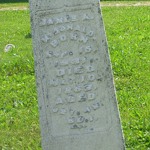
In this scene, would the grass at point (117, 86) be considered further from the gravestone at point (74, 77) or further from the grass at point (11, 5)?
the grass at point (11, 5)

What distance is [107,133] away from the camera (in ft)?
11.8

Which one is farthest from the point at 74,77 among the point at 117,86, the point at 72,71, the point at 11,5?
the point at 11,5

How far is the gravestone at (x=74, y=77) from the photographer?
3.50 metres

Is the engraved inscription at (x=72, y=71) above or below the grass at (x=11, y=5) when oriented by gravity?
below

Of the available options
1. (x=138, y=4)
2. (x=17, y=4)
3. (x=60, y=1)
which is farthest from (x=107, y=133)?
(x=17, y=4)

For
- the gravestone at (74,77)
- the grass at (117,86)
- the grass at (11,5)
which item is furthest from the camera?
the grass at (11,5)

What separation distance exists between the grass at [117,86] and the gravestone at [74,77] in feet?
3.98

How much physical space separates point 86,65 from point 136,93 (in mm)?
2759

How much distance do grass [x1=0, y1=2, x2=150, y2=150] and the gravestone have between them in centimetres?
121

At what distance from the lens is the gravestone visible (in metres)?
3.50

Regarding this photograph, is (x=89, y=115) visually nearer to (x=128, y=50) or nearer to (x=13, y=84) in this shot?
(x=13, y=84)

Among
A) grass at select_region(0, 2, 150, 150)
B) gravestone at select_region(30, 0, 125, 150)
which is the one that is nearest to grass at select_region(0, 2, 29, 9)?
grass at select_region(0, 2, 150, 150)

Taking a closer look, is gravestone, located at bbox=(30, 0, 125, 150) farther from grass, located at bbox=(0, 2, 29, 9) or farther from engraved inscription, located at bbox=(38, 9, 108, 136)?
grass, located at bbox=(0, 2, 29, 9)

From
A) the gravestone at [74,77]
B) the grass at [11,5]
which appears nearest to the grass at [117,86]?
the gravestone at [74,77]
